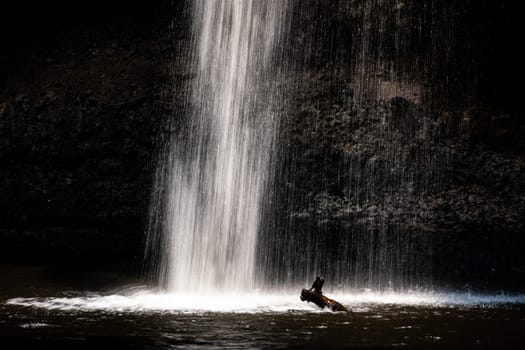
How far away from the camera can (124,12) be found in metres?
13.1

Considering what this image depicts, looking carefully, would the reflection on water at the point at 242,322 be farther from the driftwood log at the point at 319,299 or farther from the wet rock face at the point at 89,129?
the wet rock face at the point at 89,129

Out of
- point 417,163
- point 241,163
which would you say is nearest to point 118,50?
point 241,163

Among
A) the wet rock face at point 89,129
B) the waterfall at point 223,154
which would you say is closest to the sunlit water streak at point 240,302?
the waterfall at point 223,154

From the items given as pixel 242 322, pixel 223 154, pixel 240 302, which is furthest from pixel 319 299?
pixel 223 154

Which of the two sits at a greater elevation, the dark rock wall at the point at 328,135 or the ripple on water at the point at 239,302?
the dark rock wall at the point at 328,135

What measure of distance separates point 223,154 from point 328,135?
2.25 m

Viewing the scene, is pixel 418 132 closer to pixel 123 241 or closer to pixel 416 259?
pixel 416 259

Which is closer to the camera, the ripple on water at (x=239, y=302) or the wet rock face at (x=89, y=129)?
the ripple on water at (x=239, y=302)

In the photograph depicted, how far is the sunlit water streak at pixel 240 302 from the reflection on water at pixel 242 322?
→ 0.6 inches

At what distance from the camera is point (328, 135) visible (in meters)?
11.0

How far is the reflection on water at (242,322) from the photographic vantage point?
514 cm

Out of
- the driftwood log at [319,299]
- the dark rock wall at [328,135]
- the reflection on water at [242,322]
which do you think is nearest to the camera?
the reflection on water at [242,322]

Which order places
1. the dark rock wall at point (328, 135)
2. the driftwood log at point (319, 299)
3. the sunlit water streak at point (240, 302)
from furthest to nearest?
the dark rock wall at point (328, 135), the sunlit water streak at point (240, 302), the driftwood log at point (319, 299)

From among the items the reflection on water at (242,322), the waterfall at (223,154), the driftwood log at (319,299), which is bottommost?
the reflection on water at (242,322)
